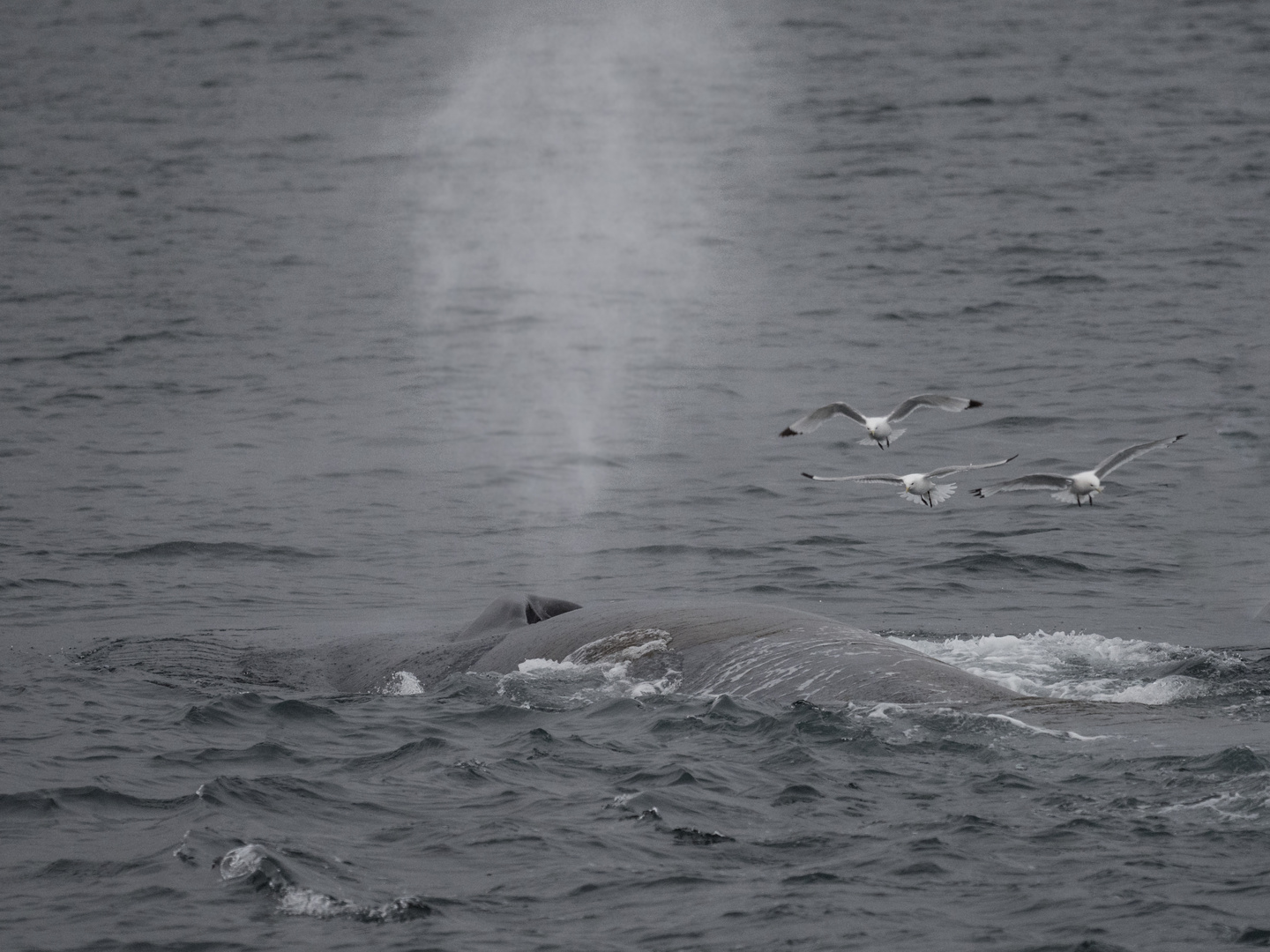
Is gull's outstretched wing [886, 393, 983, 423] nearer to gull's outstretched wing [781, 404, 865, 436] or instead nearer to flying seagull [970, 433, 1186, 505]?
gull's outstretched wing [781, 404, 865, 436]

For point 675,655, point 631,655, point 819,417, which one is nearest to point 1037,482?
point 819,417

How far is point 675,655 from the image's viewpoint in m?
13.1

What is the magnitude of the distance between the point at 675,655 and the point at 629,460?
13.2 metres

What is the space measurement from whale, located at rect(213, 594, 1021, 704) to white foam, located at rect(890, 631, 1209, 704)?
27.3 inches

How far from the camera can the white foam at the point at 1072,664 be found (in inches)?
509

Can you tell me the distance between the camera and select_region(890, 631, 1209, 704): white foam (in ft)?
42.4

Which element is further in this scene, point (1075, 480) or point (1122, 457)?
point (1122, 457)

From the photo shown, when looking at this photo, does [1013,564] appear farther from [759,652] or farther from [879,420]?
[759,652]

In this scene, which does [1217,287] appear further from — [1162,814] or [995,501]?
[1162,814]

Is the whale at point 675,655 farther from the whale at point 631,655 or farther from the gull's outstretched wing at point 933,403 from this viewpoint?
the gull's outstretched wing at point 933,403

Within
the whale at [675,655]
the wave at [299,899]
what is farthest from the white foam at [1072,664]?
the wave at [299,899]

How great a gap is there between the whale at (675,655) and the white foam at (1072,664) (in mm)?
693

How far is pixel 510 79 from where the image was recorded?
6512cm

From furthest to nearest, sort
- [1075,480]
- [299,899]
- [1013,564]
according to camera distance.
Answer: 1. [1013,564]
2. [1075,480]
3. [299,899]
